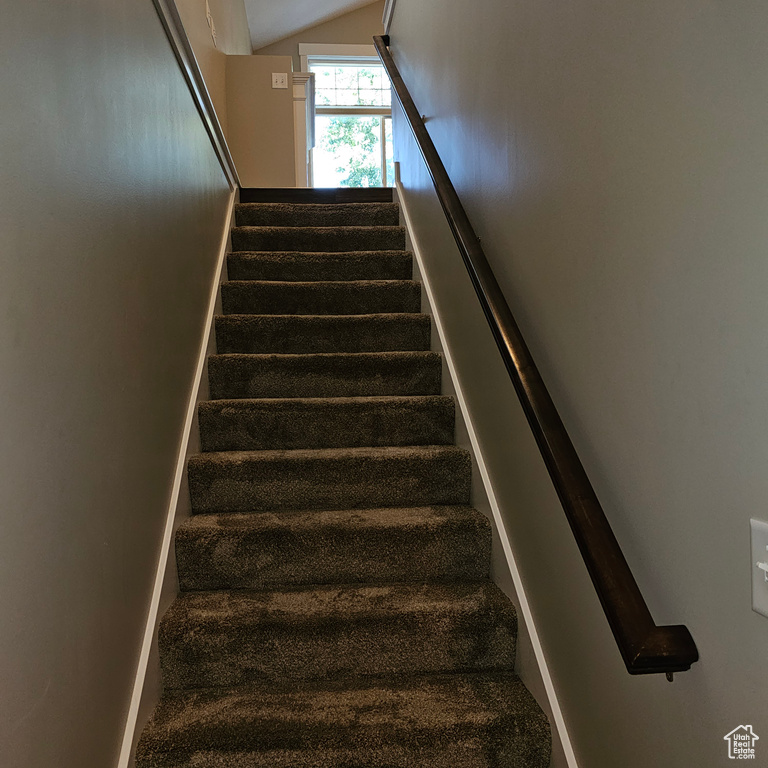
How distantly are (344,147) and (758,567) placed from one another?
6177mm

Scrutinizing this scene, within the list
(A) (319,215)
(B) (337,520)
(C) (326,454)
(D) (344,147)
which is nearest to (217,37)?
(A) (319,215)

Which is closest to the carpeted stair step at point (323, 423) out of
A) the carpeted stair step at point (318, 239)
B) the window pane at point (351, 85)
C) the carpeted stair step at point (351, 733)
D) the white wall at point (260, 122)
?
the carpeted stair step at point (351, 733)

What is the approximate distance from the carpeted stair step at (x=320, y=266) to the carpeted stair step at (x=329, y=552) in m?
1.39

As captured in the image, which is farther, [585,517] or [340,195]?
[340,195]

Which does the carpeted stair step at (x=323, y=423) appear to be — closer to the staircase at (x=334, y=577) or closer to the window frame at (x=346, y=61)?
the staircase at (x=334, y=577)

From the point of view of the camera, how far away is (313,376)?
2.31 metres

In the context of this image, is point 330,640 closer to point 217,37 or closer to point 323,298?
point 323,298

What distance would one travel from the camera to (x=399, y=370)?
2.34 m

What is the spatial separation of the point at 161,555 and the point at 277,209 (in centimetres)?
209

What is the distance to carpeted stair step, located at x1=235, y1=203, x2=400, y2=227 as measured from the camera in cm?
321

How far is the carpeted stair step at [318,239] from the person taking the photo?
9.93 ft

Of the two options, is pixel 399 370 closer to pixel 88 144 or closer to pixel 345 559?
pixel 345 559

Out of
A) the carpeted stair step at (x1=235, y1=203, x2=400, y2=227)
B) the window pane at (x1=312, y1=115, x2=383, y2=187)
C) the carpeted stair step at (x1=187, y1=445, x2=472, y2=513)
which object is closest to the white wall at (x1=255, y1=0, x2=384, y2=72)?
the window pane at (x1=312, y1=115, x2=383, y2=187)

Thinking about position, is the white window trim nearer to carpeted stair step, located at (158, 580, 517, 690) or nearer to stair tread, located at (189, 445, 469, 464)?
stair tread, located at (189, 445, 469, 464)
